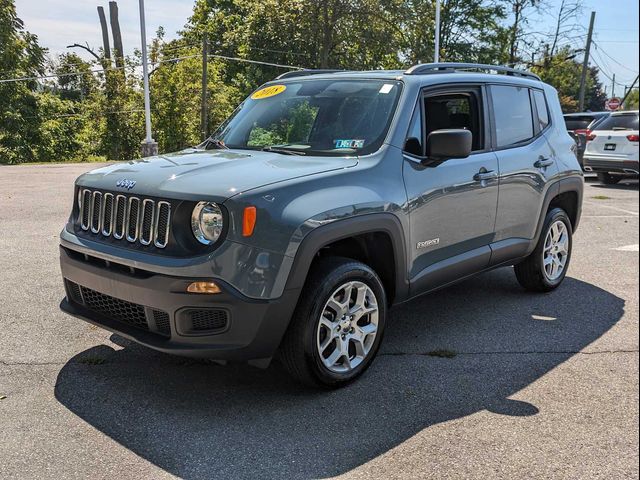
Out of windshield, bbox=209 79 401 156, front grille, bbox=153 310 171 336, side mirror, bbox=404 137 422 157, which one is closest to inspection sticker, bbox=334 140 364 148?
windshield, bbox=209 79 401 156

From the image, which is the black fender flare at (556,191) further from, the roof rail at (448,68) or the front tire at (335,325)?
the front tire at (335,325)

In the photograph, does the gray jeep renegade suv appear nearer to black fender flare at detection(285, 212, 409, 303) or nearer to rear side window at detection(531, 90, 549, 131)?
black fender flare at detection(285, 212, 409, 303)

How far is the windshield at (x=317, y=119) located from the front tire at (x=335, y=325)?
86 centimetres

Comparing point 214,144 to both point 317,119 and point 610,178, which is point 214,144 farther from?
point 610,178

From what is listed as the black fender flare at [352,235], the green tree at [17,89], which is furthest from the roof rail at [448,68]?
the green tree at [17,89]

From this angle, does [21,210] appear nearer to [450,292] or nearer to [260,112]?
[260,112]

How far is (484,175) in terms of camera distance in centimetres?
461

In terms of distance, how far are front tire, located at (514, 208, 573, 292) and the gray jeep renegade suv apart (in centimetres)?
18

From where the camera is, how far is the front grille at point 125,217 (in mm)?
3301

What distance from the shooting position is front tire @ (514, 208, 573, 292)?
17.9 feet

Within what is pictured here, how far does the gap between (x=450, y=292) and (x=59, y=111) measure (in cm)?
2109

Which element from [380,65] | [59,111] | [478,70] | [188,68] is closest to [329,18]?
[380,65]

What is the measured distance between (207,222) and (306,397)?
1.18 m

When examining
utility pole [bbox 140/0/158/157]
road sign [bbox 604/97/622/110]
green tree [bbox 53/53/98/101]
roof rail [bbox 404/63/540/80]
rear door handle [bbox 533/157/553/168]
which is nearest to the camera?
road sign [bbox 604/97/622/110]
